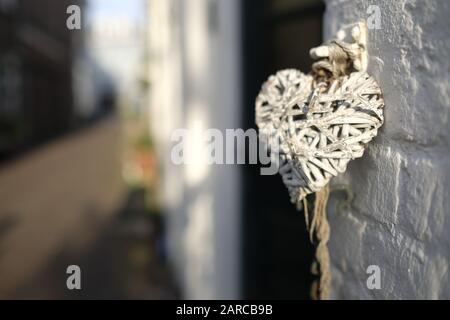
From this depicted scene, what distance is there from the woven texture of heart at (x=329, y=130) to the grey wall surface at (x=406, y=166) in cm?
5

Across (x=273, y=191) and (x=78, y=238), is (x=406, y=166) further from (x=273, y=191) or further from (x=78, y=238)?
(x=78, y=238)

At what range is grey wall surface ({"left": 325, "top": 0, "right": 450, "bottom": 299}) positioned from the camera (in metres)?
0.78

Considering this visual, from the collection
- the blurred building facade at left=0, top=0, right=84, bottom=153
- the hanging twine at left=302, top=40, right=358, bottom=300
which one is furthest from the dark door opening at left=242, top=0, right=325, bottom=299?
the blurred building facade at left=0, top=0, right=84, bottom=153

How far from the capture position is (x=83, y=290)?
13.4ft

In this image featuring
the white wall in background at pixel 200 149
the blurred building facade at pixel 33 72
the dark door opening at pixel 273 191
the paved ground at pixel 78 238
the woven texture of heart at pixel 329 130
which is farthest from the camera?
the blurred building facade at pixel 33 72

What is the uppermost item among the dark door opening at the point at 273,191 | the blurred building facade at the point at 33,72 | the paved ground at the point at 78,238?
the blurred building facade at the point at 33,72

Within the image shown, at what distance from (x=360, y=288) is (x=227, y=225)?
1.42 m

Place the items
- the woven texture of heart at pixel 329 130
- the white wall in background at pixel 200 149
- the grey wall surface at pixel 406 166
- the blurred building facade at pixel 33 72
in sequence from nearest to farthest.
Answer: the grey wall surface at pixel 406 166
the woven texture of heart at pixel 329 130
the white wall in background at pixel 200 149
the blurred building facade at pixel 33 72

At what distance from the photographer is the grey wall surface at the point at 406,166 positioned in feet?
2.55

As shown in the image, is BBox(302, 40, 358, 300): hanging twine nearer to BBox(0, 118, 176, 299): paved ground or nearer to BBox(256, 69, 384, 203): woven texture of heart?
BBox(256, 69, 384, 203): woven texture of heart

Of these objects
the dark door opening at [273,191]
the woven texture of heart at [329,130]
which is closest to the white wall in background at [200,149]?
the dark door opening at [273,191]

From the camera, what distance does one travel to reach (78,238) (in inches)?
223

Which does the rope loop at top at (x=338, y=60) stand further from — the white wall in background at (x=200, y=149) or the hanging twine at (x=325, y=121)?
the white wall in background at (x=200, y=149)

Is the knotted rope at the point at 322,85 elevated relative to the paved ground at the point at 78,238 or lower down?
elevated
